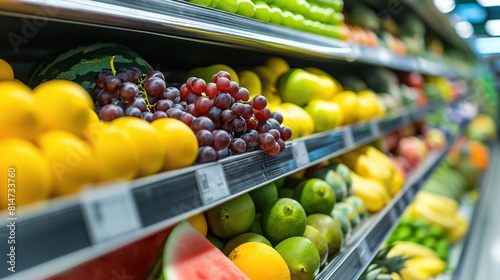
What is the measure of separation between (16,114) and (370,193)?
158 cm

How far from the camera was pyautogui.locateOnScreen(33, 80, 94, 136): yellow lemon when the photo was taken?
0.66 metres

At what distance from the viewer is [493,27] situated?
29.6ft

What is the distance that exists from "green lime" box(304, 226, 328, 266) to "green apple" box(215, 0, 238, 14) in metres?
0.60

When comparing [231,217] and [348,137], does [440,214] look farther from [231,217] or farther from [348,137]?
[231,217]

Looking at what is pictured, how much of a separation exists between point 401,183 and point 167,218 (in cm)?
178

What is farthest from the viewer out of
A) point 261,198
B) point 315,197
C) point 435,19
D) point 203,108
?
point 435,19

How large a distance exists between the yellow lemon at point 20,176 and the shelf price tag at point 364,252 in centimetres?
105

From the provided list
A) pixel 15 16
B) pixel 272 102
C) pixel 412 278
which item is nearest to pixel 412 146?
pixel 412 278

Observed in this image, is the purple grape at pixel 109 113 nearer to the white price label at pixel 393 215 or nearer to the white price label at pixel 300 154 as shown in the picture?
the white price label at pixel 300 154

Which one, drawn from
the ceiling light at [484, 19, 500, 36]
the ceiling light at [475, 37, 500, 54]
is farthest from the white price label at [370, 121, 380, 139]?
the ceiling light at [475, 37, 500, 54]

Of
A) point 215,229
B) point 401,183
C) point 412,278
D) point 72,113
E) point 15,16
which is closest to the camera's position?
point 72,113

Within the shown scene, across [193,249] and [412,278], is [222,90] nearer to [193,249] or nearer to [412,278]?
[193,249]

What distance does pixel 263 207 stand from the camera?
133cm

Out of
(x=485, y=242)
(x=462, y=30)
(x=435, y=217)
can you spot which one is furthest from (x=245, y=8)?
(x=462, y=30)
